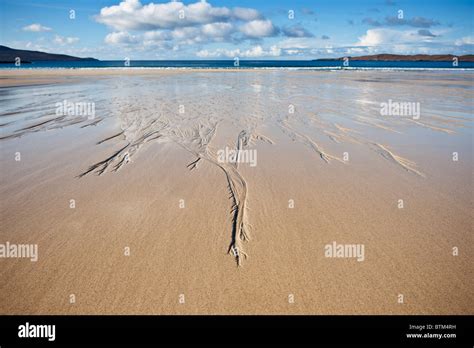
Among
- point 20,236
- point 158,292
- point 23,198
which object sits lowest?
point 158,292

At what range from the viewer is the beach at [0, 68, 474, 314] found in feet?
9.31

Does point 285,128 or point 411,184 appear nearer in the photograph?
point 411,184

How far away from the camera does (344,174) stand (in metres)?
5.83

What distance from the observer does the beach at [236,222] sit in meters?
2.84

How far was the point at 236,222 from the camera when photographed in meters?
4.09

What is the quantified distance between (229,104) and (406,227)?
11846mm

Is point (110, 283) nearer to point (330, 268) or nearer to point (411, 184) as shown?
point (330, 268)

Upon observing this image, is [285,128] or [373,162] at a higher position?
[285,128]

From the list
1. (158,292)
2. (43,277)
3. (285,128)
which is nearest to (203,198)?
(158,292)
